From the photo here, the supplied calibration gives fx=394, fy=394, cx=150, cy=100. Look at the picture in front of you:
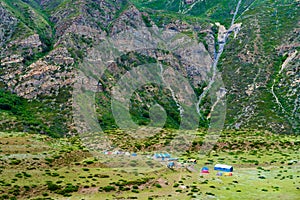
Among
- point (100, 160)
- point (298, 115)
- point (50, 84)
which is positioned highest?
point (298, 115)

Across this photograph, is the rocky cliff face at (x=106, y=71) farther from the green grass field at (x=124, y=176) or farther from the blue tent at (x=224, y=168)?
the blue tent at (x=224, y=168)

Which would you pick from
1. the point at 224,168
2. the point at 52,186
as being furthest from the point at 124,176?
the point at 224,168

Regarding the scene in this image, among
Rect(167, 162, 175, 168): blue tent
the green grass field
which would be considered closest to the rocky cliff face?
the green grass field

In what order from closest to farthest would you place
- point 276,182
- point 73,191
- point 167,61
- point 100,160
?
point 73,191 → point 276,182 → point 100,160 → point 167,61

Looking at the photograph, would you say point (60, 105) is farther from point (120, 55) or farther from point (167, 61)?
point (167, 61)

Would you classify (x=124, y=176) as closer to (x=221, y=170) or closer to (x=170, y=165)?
(x=170, y=165)

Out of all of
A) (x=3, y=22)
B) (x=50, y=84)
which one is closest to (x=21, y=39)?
(x=3, y=22)

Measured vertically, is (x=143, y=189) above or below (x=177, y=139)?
below

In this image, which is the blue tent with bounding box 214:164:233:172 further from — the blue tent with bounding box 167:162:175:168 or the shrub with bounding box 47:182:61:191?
the shrub with bounding box 47:182:61:191
